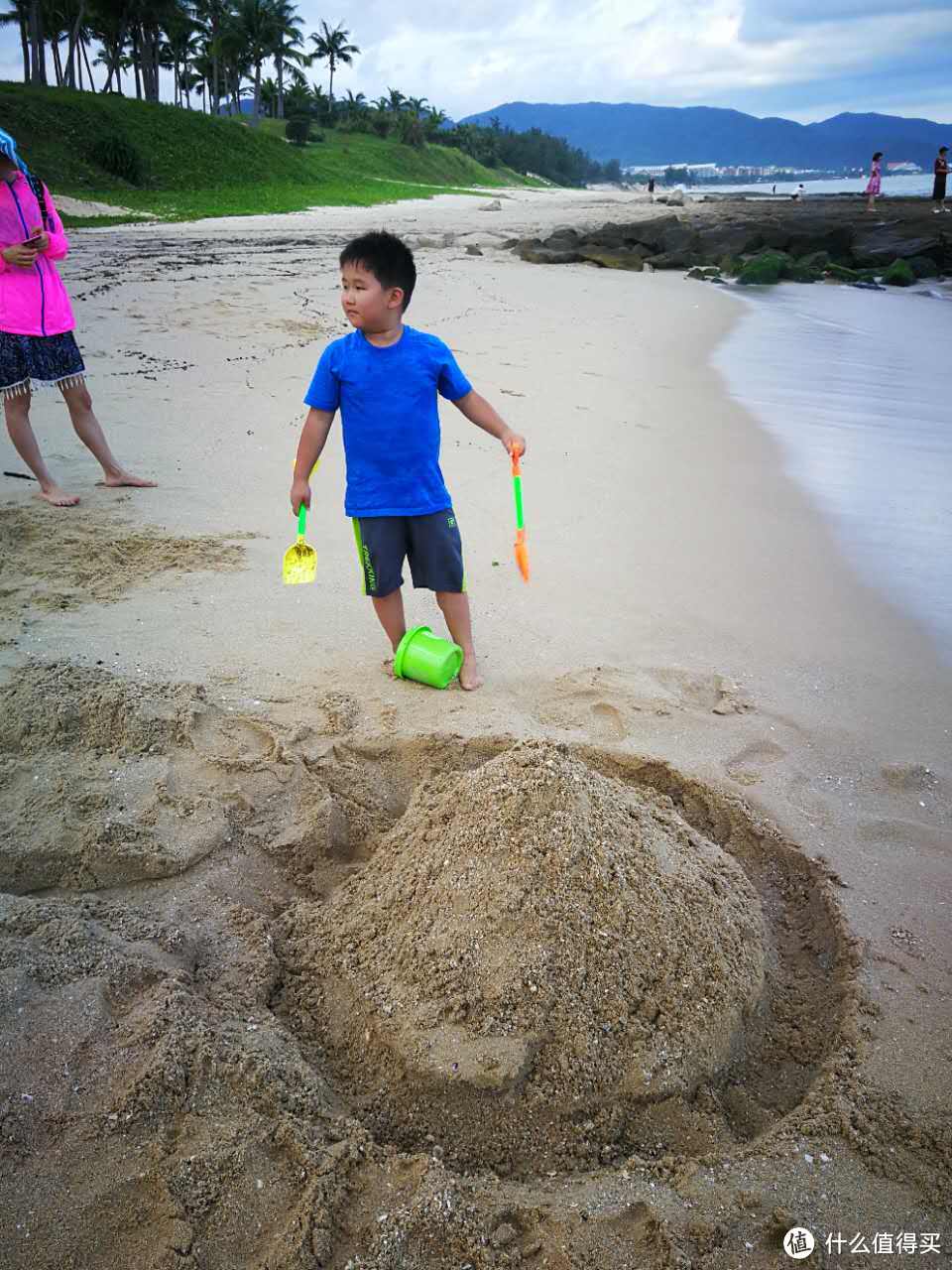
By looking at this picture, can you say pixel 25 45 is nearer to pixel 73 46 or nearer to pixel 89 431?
pixel 73 46

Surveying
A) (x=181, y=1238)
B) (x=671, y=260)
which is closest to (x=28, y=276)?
(x=181, y=1238)

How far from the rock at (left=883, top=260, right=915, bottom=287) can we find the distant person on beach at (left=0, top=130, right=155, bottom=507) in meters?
15.3

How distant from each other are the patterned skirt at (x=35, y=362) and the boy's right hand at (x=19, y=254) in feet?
1.16

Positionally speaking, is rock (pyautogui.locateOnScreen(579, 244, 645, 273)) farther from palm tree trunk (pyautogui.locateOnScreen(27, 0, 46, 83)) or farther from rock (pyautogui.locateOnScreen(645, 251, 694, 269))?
palm tree trunk (pyautogui.locateOnScreen(27, 0, 46, 83))

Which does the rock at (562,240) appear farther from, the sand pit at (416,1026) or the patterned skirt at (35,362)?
the sand pit at (416,1026)

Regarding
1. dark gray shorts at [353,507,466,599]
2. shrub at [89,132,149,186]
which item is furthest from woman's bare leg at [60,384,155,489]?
shrub at [89,132,149,186]

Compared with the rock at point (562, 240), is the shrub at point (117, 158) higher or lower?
higher

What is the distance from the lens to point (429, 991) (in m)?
1.80

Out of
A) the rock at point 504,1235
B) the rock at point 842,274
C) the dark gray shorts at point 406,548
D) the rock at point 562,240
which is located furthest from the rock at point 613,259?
the rock at point 504,1235

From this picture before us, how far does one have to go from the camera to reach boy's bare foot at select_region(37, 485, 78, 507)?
14.1 feet

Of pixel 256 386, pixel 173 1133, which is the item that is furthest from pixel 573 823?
pixel 256 386

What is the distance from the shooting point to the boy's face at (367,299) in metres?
2.71

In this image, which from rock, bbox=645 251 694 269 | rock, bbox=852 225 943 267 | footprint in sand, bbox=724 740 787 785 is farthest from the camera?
rock, bbox=852 225 943 267

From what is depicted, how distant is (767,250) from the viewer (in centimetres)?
1777
